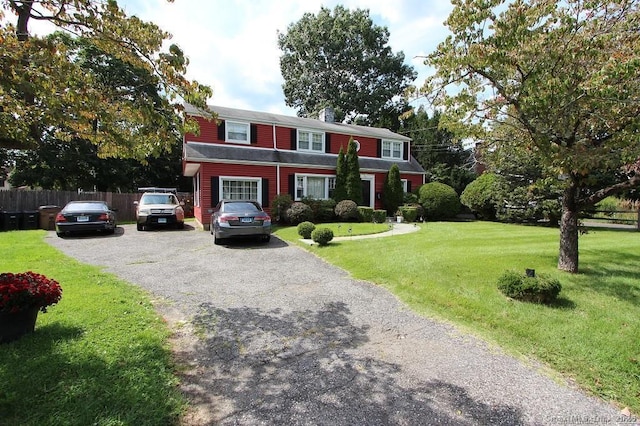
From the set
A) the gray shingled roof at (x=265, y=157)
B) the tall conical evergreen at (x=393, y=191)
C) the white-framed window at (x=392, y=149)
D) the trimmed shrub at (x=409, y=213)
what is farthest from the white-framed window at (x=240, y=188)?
the white-framed window at (x=392, y=149)

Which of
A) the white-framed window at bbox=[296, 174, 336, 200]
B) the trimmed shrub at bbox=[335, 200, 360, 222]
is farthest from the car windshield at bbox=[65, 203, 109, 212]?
the trimmed shrub at bbox=[335, 200, 360, 222]

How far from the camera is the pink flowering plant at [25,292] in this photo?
3180 mm

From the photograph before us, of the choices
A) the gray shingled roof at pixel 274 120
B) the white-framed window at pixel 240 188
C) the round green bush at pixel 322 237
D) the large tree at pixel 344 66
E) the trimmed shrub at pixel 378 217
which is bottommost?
the round green bush at pixel 322 237

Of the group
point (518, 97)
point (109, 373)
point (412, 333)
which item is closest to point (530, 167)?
point (518, 97)

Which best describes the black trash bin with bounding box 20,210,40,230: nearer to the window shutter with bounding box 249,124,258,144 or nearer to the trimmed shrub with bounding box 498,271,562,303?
the window shutter with bounding box 249,124,258,144

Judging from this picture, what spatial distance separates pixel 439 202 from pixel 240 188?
1170 cm

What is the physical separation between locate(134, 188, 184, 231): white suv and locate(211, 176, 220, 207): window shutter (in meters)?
1.59

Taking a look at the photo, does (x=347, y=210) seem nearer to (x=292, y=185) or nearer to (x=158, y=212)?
(x=292, y=185)

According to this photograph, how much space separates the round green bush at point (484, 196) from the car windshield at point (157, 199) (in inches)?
664

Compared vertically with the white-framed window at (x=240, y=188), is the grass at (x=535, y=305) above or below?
below

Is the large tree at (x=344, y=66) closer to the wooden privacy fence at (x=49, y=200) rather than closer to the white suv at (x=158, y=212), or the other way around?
the wooden privacy fence at (x=49, y=200)

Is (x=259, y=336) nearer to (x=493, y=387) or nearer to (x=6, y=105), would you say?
(x=493, y=387)

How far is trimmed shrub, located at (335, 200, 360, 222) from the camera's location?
52.3 ft

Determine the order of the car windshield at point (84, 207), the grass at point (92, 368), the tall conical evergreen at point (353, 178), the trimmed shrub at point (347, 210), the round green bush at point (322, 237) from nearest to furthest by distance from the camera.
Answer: the grass at point (92, 368) → the round green bush at point (322, 237) → the car windshield at point (84, 207) → the trimmed shrub at point (347, 210) → the tall conical evergreen at point (353, 178)
